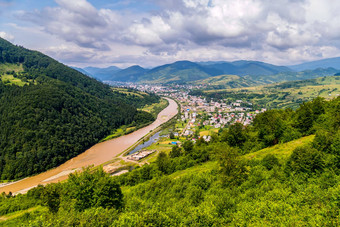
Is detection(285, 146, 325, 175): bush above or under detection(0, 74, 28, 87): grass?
under

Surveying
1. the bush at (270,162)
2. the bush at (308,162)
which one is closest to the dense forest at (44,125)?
the bush at (270,162)

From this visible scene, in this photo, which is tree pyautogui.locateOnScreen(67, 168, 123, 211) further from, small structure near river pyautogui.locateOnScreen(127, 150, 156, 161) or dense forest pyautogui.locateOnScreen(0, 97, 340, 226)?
small structure near river pyautogui.locateOnScreen(127, 150, 156, 161)

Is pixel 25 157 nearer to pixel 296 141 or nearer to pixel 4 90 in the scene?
pixel 4 90

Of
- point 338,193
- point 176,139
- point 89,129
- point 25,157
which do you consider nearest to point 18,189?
point 25,157

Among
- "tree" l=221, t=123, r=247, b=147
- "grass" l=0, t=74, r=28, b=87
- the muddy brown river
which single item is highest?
"grass" l=0, t=74, r=28, b=87

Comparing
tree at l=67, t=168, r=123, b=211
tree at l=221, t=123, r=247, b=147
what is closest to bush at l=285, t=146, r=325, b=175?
tree at l=67, t=168, r=123, b=211

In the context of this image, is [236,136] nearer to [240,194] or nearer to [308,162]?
[308,162]

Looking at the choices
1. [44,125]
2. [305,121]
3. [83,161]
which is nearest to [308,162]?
[305,121]
